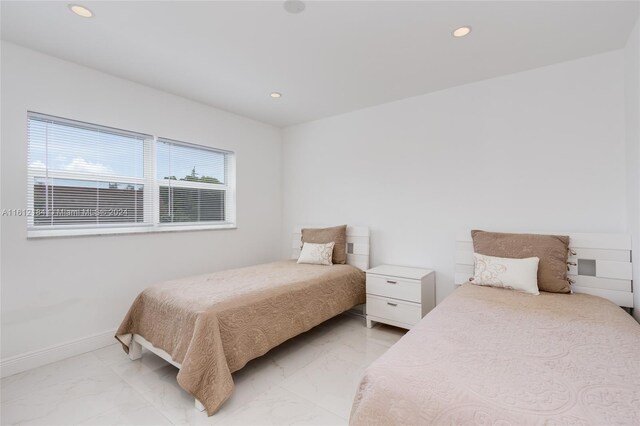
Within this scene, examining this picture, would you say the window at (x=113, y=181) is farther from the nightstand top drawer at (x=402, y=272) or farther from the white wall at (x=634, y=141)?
the white wall at (x=634, y=141)

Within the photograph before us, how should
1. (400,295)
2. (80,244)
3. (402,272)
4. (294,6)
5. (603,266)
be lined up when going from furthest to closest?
(402,272) → (400,295) → (80,244) → (603,266) → (294,6)

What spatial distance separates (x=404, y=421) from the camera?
0.99 metres

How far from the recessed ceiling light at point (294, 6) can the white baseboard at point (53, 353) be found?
10.1ft

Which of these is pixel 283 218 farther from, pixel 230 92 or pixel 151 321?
pixel 151 321

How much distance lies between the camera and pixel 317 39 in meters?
2.11

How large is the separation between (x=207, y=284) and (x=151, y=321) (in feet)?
1.54

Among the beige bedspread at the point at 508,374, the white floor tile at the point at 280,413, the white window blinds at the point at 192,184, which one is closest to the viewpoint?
the beige bedspread at the point at 508,374

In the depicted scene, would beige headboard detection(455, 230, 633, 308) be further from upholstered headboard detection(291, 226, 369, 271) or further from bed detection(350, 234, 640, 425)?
upholstered headboard detection(291, 226, 369, 271)

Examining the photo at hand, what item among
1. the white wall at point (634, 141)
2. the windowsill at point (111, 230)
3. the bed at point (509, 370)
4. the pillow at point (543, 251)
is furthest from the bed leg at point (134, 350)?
the white wall at point (634, 141)

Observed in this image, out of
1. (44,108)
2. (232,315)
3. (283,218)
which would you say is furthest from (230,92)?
(232,315)

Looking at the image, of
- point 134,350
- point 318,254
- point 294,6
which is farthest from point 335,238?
point 294,6

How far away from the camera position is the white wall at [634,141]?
1.93 meters

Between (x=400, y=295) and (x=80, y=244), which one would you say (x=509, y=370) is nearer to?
(x=400, y=295)

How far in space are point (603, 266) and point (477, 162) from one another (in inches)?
49.5
